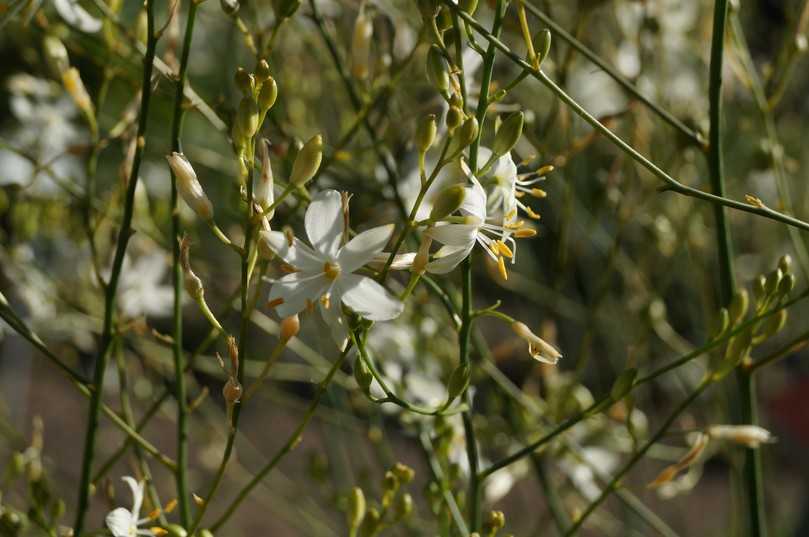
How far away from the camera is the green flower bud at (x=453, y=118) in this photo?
590 mm

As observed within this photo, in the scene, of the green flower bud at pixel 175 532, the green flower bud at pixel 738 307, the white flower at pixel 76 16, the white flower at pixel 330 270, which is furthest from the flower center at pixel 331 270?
the white flower at pixel 76 16

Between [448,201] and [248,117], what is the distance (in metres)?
0.14

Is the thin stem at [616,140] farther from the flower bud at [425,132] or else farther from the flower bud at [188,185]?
the flower bud at [188,185]

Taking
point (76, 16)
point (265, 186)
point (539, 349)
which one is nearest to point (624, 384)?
point (539, 349)

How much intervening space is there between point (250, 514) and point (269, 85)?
3.96m

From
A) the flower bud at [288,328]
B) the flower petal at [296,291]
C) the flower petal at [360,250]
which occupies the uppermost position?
the flower petal at [360,250]

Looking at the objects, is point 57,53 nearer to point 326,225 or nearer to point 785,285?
point 326,225

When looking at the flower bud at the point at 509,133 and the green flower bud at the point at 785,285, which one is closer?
the flower bud at the point at 509,133

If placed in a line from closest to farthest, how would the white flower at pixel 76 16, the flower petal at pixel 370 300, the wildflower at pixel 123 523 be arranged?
1. the flower petal at pixel 370 300
2. the wildflower at pixel 123 523
3. the white flower at pixel 76 16

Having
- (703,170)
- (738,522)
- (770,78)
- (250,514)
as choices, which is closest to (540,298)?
(703,170)

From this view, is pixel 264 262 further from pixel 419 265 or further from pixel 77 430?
pixel 77 430

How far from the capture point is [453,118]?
592 millimetres

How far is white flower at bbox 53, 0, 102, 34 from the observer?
0.90 m

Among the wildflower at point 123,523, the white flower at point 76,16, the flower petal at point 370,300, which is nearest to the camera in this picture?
the flower petal at point 370,300
